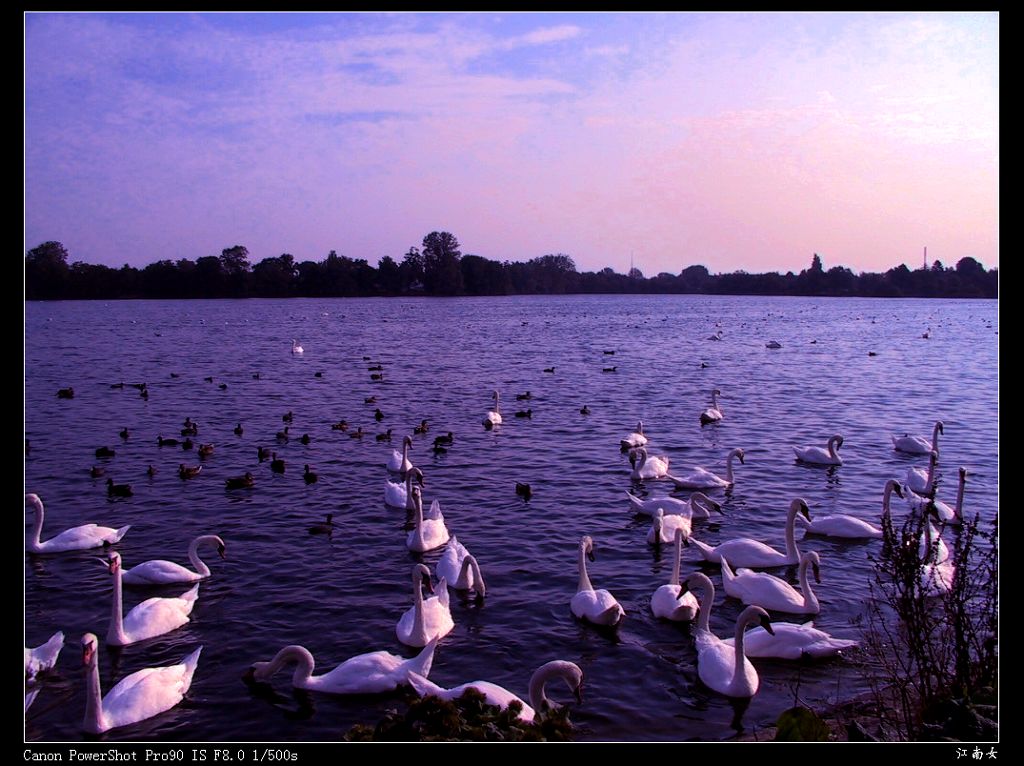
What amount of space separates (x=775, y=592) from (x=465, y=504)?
6580 millimetres

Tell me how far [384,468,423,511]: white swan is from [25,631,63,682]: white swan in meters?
6.50

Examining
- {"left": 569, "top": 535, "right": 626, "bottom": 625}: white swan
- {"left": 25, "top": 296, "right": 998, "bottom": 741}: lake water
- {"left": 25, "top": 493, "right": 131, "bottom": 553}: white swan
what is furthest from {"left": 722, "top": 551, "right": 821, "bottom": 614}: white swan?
{"left": 25, "top": 493, "right": 131, "bottom": 553}: white swan

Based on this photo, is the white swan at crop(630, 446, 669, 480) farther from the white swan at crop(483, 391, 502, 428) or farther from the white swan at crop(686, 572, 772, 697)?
the white swan at crop(686, 572, 772, 697)

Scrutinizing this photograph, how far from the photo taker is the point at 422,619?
9.62 metres

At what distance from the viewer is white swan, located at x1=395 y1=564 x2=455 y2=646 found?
31.3 ft

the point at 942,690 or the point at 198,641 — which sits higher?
the point at 942,690

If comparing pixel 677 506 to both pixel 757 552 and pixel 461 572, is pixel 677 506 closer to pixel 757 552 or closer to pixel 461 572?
pixel 757 552

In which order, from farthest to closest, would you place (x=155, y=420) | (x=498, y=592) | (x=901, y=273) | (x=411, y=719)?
(x=901, y=273), (x=155, y=420), (x=498, y=592), (x=411, y=719)

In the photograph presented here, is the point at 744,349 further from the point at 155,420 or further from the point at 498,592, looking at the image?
the point at 498,592

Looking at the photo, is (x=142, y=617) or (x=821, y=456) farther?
(x=821, y=456)

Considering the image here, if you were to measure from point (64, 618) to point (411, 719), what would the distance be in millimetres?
6854

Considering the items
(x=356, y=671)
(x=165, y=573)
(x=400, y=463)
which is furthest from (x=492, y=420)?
(x=356, y=671)
